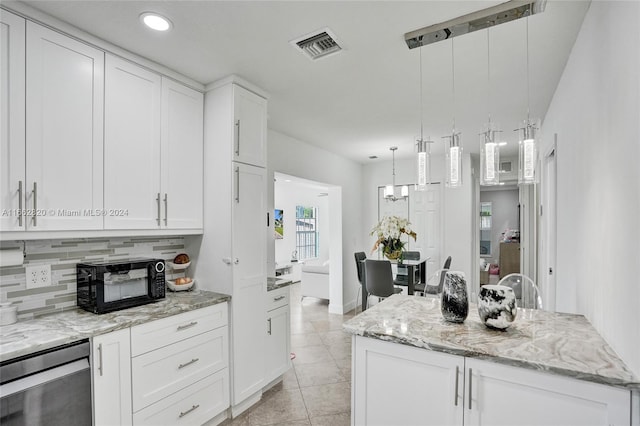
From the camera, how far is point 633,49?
1.14 meters

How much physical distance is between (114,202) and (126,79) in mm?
802

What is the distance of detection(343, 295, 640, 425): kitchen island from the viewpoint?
3.83 ft

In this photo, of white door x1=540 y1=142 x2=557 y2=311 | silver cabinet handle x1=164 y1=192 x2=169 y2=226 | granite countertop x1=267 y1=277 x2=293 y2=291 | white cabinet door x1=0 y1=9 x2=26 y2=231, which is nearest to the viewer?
white cabinet door x1=0 y1=9 x2=26 y2=231

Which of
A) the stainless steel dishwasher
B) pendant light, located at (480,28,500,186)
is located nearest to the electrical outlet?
the stainless steel dishwasher

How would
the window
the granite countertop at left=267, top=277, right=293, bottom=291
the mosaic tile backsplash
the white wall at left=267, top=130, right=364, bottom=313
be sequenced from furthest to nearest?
the window, the white wall at left=267, top=130, right=364, bottom=313, the granite countertop at left=267, top=277, right=293, bottom=291, the mosaic tile backsplash

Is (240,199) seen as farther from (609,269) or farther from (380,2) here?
(609,269)

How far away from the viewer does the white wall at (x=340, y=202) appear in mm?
4355

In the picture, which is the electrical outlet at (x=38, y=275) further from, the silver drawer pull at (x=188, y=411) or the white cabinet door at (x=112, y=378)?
the silver drawer pull at (x=188, y=411)

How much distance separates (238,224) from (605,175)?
7.13 ft

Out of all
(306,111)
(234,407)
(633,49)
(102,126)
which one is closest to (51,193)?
(102,126)

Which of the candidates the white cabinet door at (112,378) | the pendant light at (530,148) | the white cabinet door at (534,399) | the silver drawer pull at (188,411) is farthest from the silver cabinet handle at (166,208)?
the pendant light at (530,148)

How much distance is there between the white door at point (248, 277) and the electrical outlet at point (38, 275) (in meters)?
1.09

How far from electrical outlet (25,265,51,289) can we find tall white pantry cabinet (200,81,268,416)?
36.9 inches

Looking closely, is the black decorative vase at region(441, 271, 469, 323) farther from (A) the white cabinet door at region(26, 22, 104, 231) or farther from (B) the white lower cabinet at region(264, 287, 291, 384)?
(A) the white cabinet door at region(26, 22, 104, 231)
